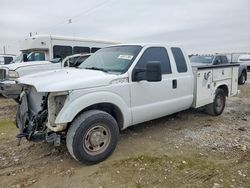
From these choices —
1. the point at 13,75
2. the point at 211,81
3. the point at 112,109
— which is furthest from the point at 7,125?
the point at 211,81

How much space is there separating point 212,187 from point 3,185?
9.11 feet

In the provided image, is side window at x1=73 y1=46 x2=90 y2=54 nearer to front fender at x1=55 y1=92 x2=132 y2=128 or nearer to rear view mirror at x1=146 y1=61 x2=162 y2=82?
front fender at x1=55 y1=92 x2=132 y2=128

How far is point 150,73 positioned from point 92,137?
1.38 meters

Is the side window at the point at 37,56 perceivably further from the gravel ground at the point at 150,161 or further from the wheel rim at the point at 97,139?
the wheel rim at the point at 97,139

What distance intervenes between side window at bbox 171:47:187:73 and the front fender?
68.1 inches

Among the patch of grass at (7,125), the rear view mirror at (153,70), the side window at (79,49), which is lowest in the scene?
the patch of grass at (7,125)

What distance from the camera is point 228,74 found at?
690 cm

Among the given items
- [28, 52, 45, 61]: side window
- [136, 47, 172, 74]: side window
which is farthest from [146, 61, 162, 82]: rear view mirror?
[28, 52, 45, 61]: side window

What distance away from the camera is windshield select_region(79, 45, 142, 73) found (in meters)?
4.55

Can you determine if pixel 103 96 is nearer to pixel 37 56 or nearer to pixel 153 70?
pixel 153 70

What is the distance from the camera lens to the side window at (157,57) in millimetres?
4748

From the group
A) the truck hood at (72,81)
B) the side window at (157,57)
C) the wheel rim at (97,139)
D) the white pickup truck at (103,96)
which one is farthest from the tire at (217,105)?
the wheel rim at (97,139)

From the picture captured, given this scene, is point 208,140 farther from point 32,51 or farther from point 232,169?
point 32,51

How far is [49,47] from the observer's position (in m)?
11.4
